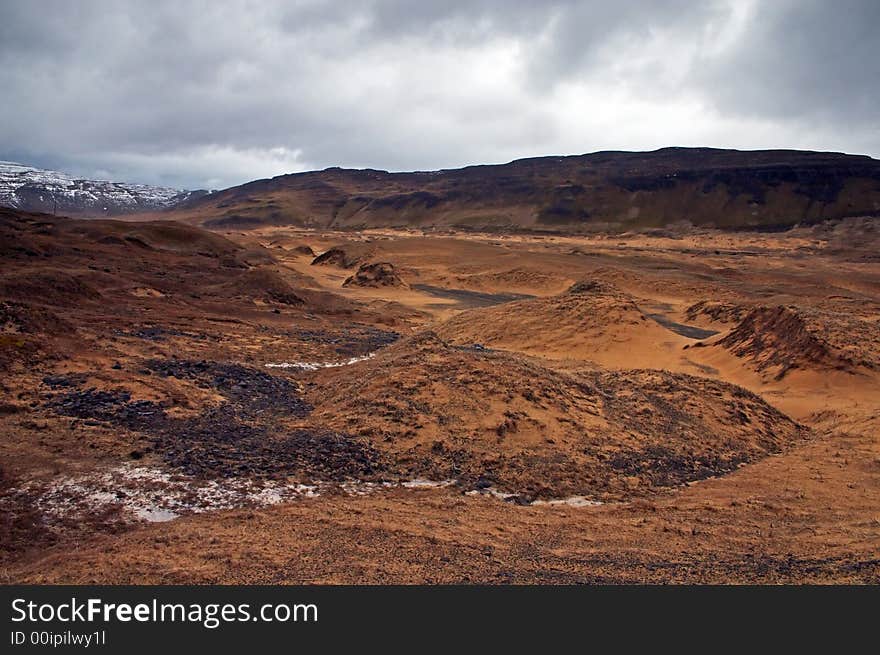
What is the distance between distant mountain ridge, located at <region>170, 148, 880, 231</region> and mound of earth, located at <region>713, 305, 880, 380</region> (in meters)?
78.0

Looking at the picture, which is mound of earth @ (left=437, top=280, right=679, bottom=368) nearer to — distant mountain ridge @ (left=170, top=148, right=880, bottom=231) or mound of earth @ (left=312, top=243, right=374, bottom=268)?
mound of earth @ (left=312, top=243, right=374, bottom=268)

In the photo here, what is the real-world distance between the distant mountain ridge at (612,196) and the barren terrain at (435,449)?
266 ft

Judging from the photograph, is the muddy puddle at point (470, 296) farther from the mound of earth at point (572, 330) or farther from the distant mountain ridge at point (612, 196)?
the distant mountain ridge at point (612, 196)

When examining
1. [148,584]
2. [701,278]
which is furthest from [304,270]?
[148,584]

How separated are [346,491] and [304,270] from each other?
4273cm

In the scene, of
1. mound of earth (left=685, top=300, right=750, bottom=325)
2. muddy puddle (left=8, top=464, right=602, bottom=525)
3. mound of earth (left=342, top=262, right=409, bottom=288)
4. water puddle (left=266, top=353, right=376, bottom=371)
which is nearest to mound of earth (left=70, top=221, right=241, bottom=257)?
mound of earth (left=342, top=262, right=409, bottom=288)

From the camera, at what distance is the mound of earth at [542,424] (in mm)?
9203

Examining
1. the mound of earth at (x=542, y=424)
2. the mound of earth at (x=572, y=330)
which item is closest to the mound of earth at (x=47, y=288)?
the mound of earth at (x=572, y=330)

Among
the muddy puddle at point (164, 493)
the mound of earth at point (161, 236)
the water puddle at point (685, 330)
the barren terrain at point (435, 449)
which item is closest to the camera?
the barren terrain at point (435, 449)

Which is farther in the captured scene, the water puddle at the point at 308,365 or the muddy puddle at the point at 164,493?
the water puddle at the point at 308,365

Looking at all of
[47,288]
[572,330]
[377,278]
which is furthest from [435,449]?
[377,278]

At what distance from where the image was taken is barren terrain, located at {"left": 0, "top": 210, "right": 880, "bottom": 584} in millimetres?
5984

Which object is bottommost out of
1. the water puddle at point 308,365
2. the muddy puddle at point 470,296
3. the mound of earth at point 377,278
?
the water puddle at point 308,365

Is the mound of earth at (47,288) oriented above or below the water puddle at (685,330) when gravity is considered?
above
